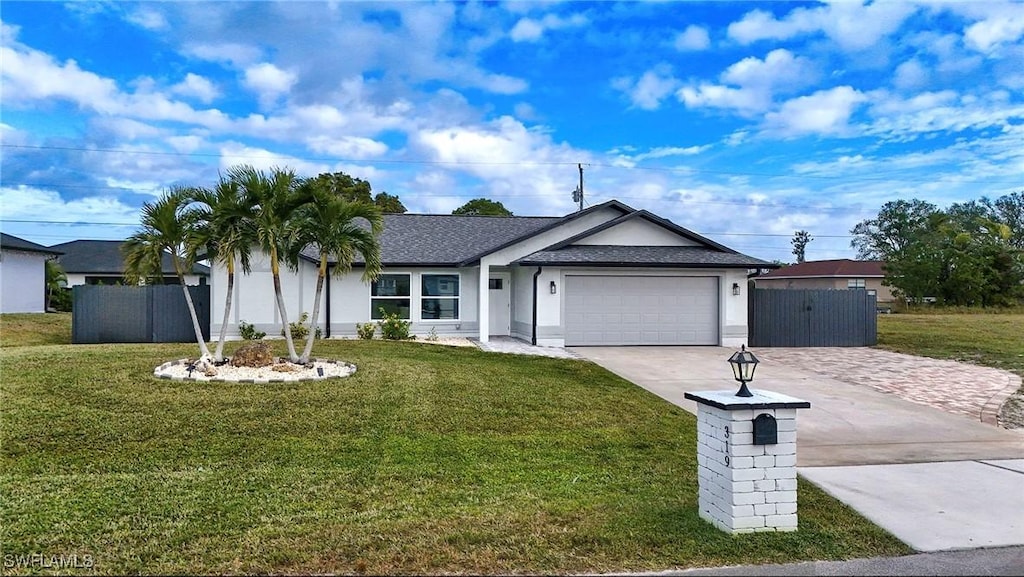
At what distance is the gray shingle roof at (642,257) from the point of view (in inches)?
647

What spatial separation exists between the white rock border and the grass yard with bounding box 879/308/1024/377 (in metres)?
14.2

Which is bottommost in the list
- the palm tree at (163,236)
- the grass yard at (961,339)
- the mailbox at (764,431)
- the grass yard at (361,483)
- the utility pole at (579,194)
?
the grass yard at (361,483)

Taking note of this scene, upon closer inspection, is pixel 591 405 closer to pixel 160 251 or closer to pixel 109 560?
pixel 109 560

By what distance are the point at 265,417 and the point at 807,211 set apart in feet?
159

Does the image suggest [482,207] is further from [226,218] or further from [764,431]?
[764,431]

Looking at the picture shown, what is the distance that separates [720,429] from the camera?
4.56 m

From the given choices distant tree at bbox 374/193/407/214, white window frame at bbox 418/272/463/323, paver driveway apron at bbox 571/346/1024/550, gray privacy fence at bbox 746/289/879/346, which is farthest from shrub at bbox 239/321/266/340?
distant tree at bbox 374/193/407/214

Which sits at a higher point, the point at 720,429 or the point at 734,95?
the point at 734,95

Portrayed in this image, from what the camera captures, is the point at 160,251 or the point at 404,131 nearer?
the point at 160,251

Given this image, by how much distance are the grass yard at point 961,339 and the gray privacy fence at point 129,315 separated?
20318mm

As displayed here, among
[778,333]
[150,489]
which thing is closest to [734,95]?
[778,333]

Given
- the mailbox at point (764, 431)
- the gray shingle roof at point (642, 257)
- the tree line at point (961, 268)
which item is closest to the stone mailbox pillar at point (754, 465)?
the mailbox at point (764, 431)

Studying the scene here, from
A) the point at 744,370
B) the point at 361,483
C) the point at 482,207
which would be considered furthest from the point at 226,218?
the point at 482,207

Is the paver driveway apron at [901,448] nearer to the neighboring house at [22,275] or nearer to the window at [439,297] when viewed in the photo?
the window at [439,297]
